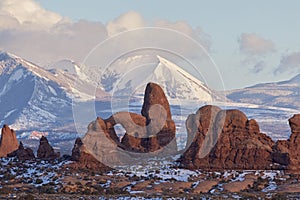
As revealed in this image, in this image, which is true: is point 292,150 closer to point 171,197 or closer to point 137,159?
point 137,159

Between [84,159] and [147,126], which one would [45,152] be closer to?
[84,159]

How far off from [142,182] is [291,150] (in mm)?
22461

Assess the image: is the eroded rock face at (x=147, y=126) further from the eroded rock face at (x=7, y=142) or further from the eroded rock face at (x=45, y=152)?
the eroded rock face at (x=7, y=142)

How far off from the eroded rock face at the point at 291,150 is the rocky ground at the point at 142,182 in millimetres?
2806

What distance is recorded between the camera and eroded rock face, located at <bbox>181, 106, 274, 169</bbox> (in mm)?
117438

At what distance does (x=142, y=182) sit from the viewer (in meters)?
108

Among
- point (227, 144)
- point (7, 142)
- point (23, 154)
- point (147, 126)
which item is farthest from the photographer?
point (7, 142)

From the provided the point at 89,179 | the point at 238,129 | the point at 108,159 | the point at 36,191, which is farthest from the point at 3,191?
the point at 238,129

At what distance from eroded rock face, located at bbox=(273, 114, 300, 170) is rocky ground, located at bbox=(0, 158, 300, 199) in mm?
2806

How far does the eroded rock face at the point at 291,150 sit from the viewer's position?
116 metres

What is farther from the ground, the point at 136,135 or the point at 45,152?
the point at 136,135

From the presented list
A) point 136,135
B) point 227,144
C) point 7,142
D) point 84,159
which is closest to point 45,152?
point 84,159

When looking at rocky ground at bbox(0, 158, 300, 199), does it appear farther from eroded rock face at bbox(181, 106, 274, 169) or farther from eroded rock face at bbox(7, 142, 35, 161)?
eroded rock face at bbox(7, 142, 35, 161)

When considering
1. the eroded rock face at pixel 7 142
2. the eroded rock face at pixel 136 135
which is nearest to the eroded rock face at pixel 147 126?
the eroded rock face at pixel 136 135
